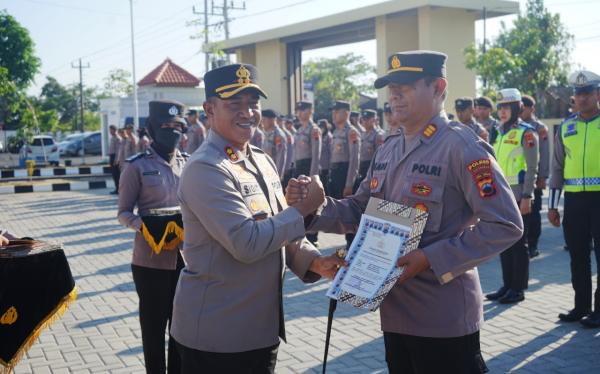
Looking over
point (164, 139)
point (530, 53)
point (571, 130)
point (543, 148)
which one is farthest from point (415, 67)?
point (530, 53)

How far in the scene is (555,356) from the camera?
4.97 metres

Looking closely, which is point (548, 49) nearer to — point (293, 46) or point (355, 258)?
point (293, 46)

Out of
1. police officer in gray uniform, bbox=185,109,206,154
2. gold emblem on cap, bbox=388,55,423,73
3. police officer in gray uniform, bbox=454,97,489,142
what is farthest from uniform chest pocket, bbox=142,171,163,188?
police officer in gray uniform, bbox=185,109,206,154

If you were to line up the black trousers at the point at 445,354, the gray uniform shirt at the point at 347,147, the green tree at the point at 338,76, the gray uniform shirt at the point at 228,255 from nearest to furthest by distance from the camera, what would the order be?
the gray uniform shirt at the point at 228,255, the black trousers at the point at 445,354, the gray uniform shirt at the point at 347,147, the green tree at the point at 338,76

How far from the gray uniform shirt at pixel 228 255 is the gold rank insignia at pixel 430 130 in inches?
28.6

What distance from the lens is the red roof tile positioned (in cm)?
3803

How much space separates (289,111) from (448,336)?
28.6 meters

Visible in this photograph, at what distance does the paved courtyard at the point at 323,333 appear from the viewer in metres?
4.93

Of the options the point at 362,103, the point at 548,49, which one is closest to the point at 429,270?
the point at 548,49

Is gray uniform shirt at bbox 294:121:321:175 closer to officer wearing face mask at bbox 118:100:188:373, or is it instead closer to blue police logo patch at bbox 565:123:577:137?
blue police logo patch at bbox 565:123:577:137

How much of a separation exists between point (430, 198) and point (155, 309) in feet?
7.28

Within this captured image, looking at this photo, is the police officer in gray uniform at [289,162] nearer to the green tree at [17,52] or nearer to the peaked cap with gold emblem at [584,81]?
the peaked cap with gold emblem at [584,81]

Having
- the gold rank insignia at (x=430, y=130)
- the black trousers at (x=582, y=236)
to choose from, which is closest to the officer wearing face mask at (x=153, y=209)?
the gold rank insignia at (x=430, y=130)

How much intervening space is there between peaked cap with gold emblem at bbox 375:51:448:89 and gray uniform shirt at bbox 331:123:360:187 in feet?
25.6
